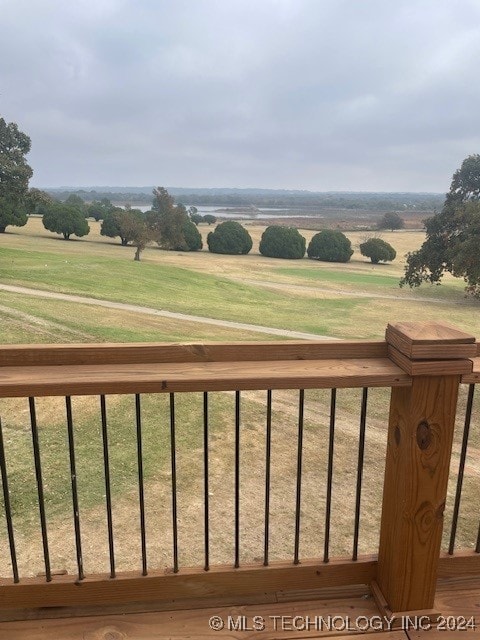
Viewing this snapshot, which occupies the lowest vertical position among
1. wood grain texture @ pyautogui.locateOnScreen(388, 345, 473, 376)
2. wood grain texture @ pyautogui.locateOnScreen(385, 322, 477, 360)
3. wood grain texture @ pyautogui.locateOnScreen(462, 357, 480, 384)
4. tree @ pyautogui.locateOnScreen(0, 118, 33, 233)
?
wood grain texture @ pyautogui.locateOnScreen(462, 357, 480, 384)

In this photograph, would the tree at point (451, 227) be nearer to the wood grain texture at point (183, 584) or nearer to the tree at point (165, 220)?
the tree at point (165, 220)

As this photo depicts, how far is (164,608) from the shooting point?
197cm

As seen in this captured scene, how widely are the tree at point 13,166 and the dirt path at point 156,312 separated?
6608 millimetres

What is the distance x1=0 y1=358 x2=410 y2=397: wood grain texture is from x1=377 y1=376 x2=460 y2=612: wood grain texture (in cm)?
13

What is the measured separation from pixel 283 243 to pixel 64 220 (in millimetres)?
18894

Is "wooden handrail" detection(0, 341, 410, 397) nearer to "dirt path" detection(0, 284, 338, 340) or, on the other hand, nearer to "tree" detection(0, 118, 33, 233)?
"dirt path" detection(0, 284, 338, 340)

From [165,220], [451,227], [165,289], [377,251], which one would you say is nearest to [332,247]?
[377,251]

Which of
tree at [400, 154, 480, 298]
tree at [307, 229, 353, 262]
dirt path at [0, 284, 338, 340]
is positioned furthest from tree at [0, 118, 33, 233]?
tree at [307, 229, 353, 262]

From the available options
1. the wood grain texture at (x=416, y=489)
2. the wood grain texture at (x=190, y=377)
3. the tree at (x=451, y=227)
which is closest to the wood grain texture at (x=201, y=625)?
the wood grain texture at (x=416, y=489)

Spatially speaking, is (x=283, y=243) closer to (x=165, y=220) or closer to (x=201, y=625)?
(x=165, y=220)

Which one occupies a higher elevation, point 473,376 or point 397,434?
point 473,376

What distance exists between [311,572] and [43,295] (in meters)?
17.2

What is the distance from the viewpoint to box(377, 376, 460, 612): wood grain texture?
1729mm

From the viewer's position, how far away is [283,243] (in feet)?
146
